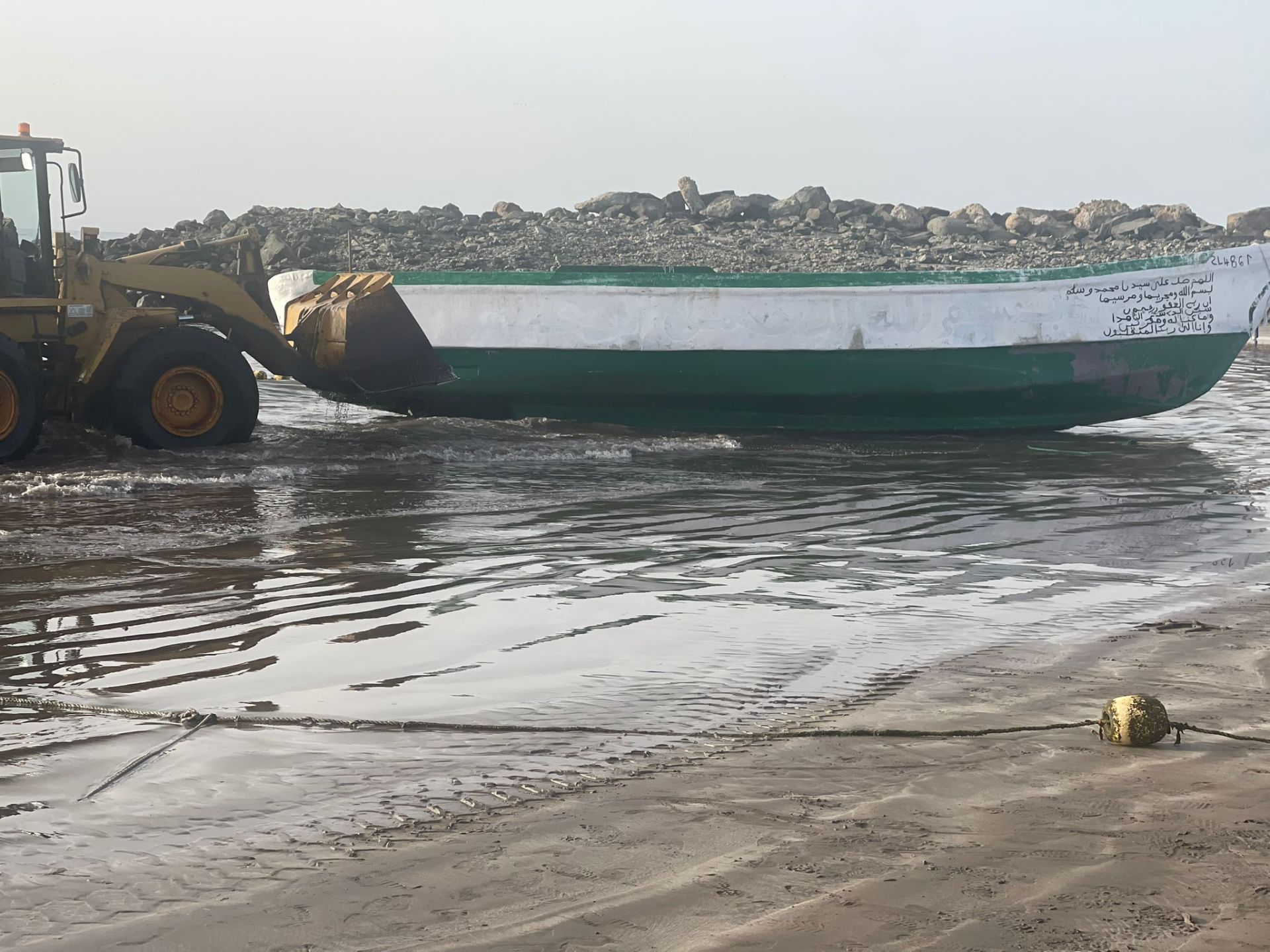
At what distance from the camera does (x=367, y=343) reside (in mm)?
12227

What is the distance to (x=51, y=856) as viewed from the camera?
2.96m

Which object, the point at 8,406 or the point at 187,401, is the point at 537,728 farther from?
the point at 187,401

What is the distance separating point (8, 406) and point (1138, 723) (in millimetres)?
8964

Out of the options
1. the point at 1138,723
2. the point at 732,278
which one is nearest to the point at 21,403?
the point at 732,278

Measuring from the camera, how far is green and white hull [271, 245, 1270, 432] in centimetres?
1388

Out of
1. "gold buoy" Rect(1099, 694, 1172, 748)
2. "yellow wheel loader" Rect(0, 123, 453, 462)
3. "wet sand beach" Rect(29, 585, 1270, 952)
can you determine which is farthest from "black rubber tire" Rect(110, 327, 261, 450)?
"gold buoy" Rect(1099, 694, 1172, 748)

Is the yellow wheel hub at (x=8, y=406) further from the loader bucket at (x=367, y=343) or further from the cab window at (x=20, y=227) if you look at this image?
the loader bucket at (x=367, y=343)

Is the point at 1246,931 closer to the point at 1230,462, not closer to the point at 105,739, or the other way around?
the point at 105,739

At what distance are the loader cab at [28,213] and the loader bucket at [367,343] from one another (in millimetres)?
2327

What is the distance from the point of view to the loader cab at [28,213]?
407 inches

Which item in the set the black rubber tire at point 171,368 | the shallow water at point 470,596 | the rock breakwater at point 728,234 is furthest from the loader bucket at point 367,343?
the rock breakwater at point 728,234

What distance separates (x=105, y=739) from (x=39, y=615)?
1887mm

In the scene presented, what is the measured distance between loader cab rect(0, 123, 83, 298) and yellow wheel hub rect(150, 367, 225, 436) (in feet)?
3.70

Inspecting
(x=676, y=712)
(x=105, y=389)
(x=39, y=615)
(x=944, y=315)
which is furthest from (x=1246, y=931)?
(x=944, y=315)
